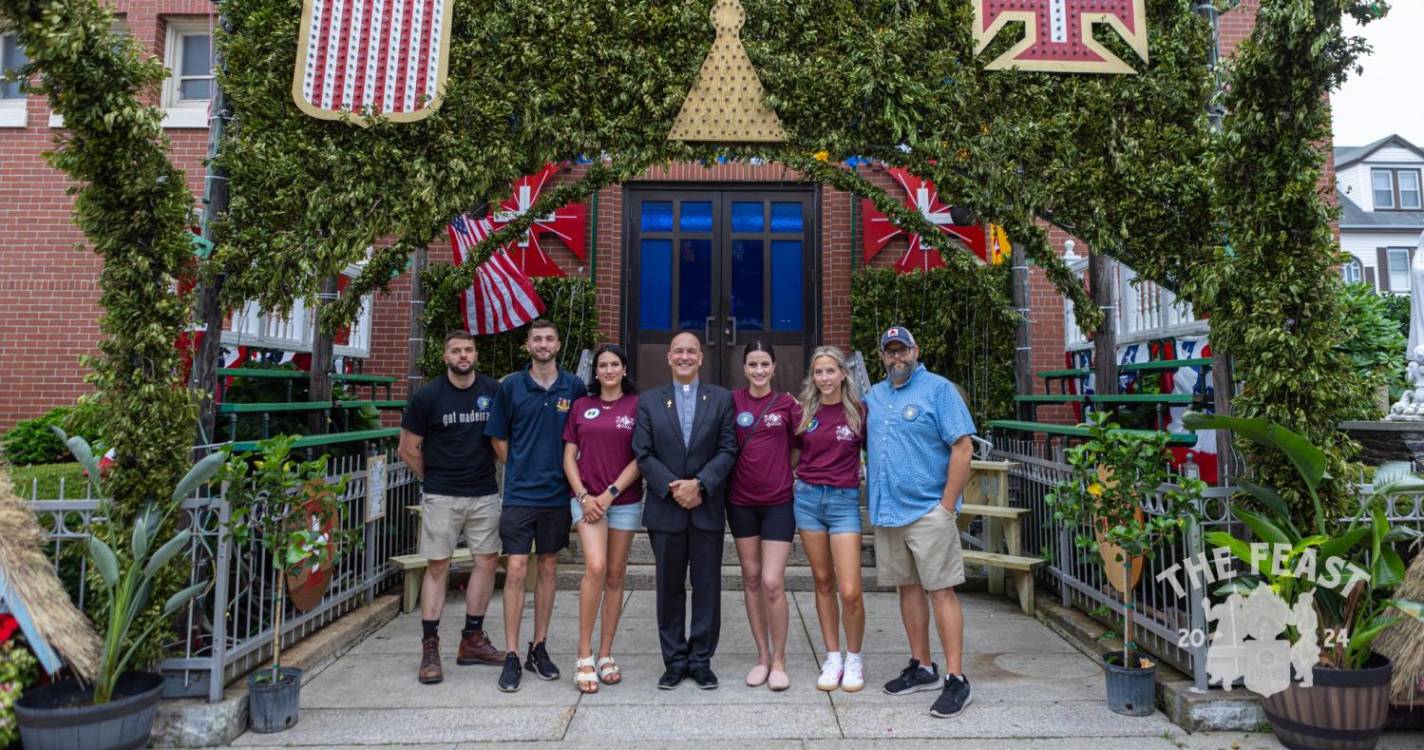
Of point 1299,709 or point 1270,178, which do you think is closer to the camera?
point 1299,709

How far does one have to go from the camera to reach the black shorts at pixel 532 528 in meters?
4.35

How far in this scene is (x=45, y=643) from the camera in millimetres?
3408

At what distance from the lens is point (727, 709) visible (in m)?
3.96

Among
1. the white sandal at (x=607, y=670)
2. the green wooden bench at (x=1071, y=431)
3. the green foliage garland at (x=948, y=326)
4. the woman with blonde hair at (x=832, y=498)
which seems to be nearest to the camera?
the woman with blonde hair at (x=832, y=498)

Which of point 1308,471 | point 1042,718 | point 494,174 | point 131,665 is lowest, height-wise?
point 1042,718

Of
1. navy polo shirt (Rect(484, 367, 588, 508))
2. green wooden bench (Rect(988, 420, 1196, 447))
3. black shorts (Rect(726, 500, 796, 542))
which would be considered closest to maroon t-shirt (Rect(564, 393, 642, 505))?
navy polo shirt (Rect(484, 367, 588, 508))

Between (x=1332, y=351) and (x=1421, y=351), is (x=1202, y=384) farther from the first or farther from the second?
(x=1332, y=351)

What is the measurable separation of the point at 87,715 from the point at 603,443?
2.41 meters

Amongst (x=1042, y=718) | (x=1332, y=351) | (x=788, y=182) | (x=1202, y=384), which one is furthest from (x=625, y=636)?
(x=788, y=182)

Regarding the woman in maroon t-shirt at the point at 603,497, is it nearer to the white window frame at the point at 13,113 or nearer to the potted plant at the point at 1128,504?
the potted plant at the point at 1128,504

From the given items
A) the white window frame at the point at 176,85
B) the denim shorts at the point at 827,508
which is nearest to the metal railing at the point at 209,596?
the denim shorts at the point at 827,508

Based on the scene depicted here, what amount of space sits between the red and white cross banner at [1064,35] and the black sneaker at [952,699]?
143 inches

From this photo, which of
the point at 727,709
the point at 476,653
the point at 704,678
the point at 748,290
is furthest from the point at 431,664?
the point at 748,290

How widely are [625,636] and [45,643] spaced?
296 cm
